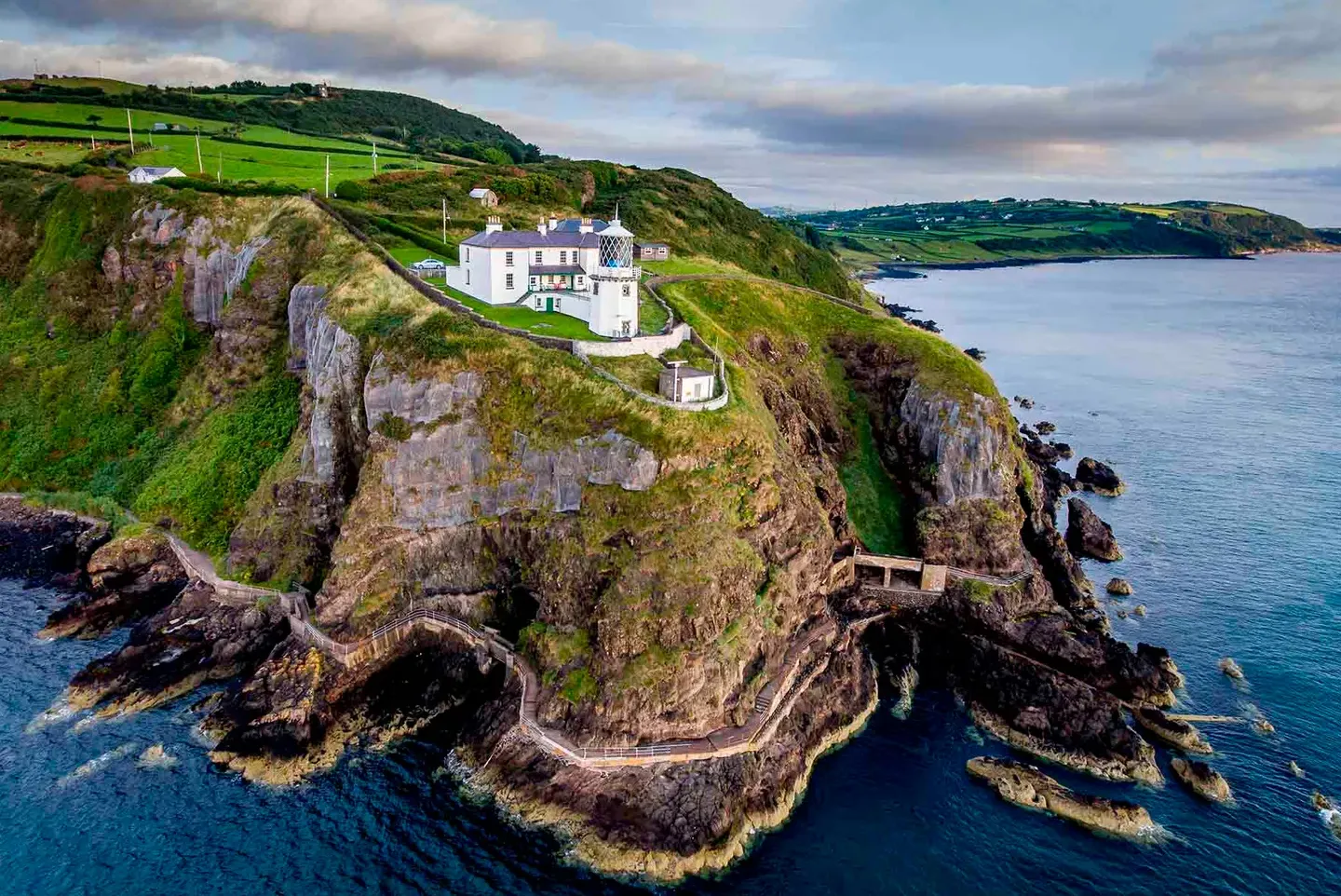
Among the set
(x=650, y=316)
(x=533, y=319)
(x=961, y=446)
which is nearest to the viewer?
(x=961, y=446)

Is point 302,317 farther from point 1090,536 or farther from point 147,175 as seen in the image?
point 1090,536

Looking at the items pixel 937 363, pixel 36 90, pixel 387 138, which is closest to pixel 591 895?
pixel 937 363

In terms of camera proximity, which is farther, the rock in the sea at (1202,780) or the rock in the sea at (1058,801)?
the rock in the sea at (1202,780)

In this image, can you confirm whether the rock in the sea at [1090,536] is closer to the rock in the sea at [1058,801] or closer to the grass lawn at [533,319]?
the rock in the sea at [1058,801]

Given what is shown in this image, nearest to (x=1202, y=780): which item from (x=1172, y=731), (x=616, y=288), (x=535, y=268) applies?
(x=1172, y=731)

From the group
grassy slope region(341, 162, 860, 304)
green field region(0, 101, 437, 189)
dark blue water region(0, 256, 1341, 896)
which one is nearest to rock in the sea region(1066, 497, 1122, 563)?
dark blue water region(0, 256, 1341, 896)

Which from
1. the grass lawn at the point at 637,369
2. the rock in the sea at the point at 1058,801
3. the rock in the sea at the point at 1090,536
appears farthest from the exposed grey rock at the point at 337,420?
the rock in the sea at the point at 1090,536

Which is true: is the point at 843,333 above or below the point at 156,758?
above
